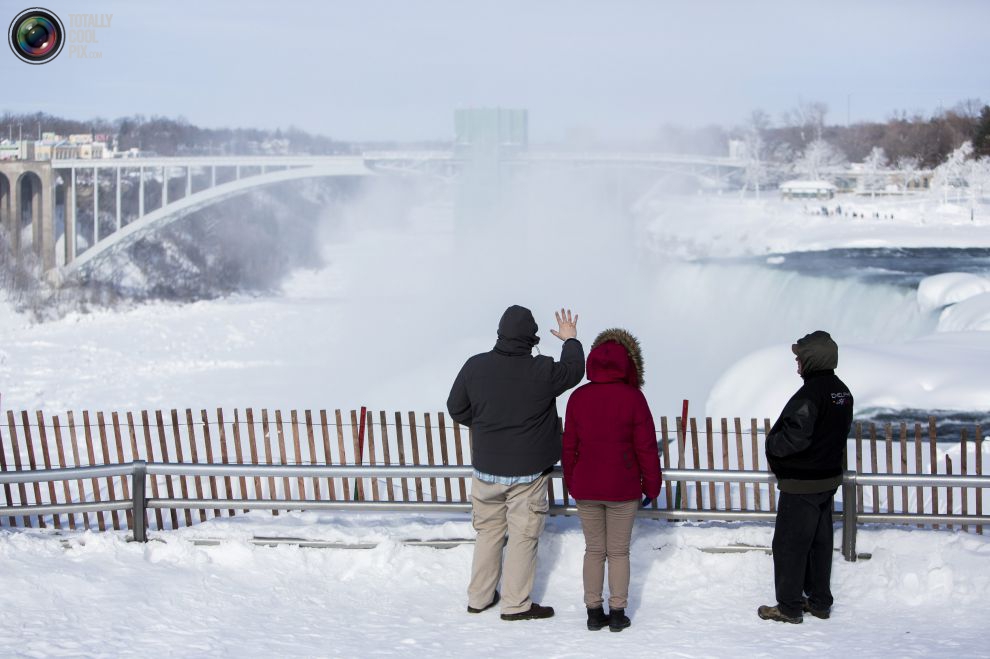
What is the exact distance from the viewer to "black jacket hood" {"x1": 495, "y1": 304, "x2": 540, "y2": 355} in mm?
4160

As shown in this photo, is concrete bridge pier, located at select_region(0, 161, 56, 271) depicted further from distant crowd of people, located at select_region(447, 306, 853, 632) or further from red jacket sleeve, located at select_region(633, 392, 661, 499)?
red jacket sleeve, located at select_region(633, 392, 661, 499)

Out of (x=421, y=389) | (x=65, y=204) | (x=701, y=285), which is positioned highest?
(x=65, y=204)

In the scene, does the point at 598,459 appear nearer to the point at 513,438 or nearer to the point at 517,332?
the point at 513,438

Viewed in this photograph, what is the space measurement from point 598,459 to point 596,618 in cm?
70

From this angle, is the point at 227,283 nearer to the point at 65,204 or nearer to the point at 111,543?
the point at 65,204

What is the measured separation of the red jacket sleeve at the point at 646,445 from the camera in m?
4.04

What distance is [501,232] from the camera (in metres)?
43.1

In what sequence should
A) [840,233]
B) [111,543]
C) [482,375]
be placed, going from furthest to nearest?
[840,233], [111,543], [482,375]

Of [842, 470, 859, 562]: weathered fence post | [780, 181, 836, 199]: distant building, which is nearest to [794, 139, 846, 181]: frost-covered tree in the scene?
[780, 181, 836, 199]: distant building

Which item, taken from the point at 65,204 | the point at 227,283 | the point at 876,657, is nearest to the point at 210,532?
the point at 876,657

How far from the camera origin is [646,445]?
4055 mm

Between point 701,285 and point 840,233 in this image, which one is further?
point 701,285

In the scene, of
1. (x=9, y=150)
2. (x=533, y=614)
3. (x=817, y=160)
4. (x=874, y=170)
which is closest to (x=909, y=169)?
(x=874, y=170)

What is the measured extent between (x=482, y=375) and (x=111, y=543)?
2211 millimetres
